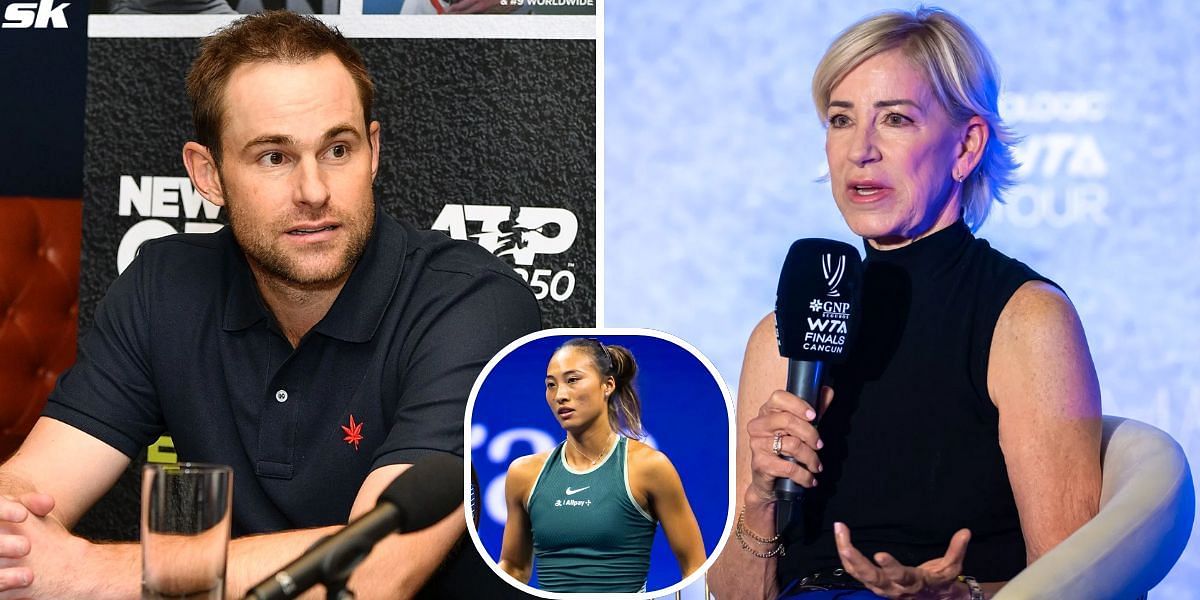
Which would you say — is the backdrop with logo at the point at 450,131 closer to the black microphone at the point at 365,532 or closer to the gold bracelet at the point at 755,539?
the gold bracelet at the point at 755,539

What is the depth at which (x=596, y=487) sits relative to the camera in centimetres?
169

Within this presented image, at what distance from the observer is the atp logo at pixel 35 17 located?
320 cm

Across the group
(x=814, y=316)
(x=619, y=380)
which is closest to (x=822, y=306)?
(x=814, y=316)

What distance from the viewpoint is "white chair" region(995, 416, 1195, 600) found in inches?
65.7

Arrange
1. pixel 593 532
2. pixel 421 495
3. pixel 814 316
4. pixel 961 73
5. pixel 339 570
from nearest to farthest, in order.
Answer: pixel 339 570
pixel 421 495
pixel 593 532
pixel 814 316
pixel 961 73

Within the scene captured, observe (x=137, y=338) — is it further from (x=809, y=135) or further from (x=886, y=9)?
(x=886, y=9)

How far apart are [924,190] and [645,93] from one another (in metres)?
0.50

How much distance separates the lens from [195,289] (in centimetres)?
212

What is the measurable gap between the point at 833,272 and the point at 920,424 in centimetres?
28

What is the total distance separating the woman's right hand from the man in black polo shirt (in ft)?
1.34

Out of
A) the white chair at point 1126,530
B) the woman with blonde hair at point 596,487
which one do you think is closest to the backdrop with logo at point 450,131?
the woman with blonde hair at point 596,487

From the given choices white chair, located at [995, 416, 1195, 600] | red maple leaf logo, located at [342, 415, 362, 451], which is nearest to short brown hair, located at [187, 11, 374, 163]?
red maple leaf logo, located at [342, 415, 362, 451]

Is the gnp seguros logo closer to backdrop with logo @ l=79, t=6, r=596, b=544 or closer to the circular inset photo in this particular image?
backdrop with logo @ l=79, t=6, r=596, b=544

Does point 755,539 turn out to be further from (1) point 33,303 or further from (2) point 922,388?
(1) point 33,303
